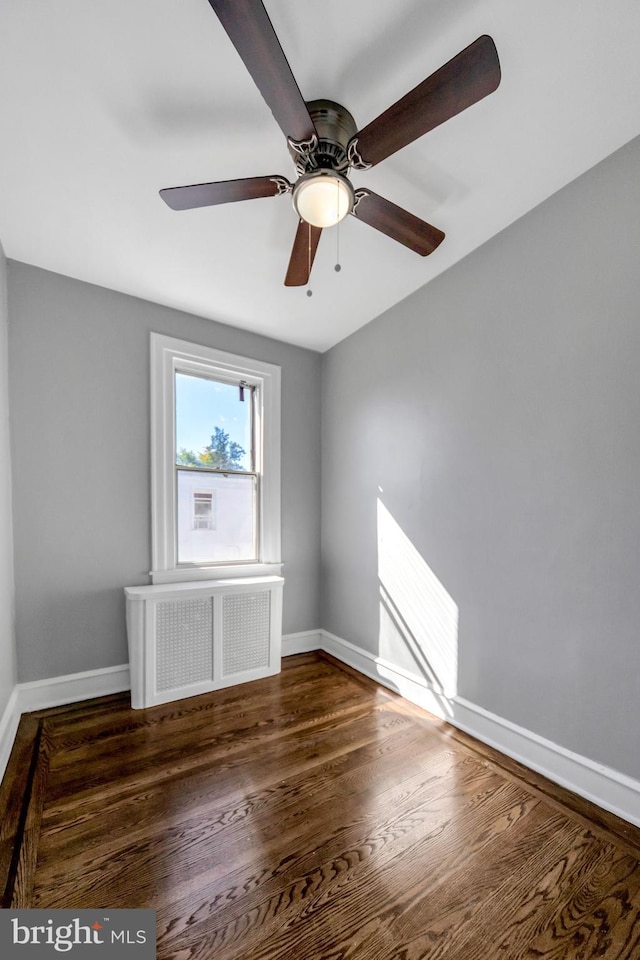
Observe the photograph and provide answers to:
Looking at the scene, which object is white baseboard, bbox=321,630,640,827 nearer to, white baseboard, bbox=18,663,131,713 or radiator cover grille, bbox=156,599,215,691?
radiator cover grille, bbox=156,599,215,691

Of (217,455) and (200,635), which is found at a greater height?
(217,455)

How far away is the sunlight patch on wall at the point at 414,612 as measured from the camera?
7.59ft

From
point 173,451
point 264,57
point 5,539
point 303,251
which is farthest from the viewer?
point 173,451

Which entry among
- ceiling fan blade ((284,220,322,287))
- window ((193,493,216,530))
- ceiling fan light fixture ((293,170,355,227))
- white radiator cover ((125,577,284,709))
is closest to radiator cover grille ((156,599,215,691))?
white radiator cover ((125,577,284,709))

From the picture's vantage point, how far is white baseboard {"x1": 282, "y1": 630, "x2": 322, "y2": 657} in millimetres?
3248

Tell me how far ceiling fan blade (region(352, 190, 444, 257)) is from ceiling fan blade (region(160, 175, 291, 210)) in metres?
0.30

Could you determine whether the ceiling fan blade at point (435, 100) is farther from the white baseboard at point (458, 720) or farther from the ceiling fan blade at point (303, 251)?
the white baseboard at point (458, 720)

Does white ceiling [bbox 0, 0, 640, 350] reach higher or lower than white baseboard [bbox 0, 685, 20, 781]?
higher

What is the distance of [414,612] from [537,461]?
1.21 meters

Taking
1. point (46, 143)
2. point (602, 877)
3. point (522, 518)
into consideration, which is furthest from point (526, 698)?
point (46, 143)

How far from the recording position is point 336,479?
3.31m

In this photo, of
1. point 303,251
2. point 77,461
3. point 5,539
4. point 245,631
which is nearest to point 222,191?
point 303,251

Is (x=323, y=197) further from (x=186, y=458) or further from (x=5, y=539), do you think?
(x=5, y=539)

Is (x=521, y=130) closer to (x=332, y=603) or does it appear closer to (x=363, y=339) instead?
(x=363, y=339)
